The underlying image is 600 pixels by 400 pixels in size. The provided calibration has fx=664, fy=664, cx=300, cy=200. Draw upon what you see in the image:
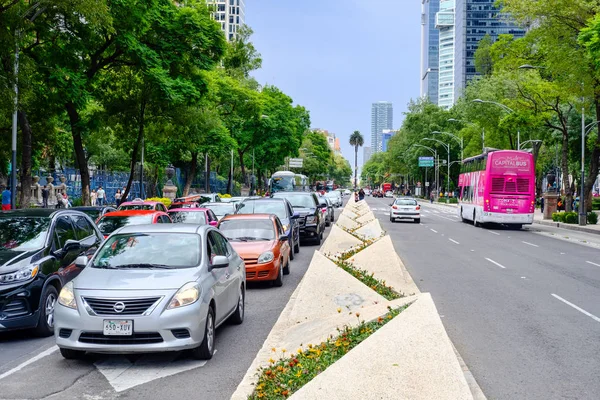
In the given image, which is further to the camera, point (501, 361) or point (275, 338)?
point (275, 338)

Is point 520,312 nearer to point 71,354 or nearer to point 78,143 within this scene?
point 71,354

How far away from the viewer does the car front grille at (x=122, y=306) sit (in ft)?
23.4

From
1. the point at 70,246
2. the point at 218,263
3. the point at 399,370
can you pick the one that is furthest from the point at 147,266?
the point at 399,370

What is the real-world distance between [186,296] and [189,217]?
11003 millimetres

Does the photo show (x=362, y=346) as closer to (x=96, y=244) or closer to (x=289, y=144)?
(x=96, y=244)

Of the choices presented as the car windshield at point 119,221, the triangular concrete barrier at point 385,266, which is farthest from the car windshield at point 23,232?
the triangular concrete barrier at point 385,266

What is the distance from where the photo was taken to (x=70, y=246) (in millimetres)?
9828

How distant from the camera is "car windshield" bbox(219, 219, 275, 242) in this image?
47.0 ft

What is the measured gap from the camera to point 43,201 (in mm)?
32688

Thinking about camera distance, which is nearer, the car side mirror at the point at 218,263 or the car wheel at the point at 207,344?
the car wheel at the point at 207,344

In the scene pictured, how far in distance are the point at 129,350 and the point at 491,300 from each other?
22.9 ft

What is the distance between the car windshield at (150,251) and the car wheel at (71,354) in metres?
1.09

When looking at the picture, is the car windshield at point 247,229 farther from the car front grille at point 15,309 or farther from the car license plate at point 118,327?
the car license plate at point 118,327

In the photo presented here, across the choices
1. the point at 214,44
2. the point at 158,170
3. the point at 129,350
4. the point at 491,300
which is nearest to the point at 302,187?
the point at 158,170
